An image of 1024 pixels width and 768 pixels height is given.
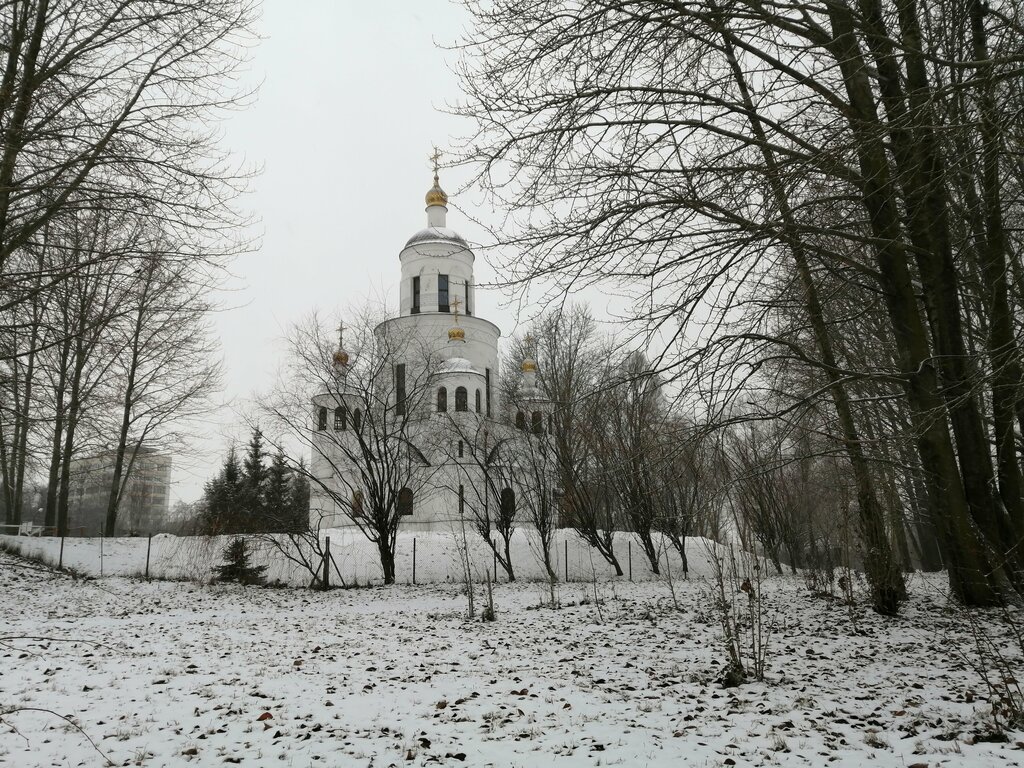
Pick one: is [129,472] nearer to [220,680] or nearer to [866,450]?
[220,680]

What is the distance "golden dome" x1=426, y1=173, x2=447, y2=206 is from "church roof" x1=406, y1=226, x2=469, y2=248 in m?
1.49

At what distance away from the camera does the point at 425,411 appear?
2394 cm

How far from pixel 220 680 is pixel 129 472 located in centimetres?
2287

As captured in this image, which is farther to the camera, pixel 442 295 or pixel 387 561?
pixel 442 295

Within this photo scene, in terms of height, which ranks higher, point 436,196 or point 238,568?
point 436,196

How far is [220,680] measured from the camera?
22.6 ft

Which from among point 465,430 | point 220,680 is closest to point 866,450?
point 220,680

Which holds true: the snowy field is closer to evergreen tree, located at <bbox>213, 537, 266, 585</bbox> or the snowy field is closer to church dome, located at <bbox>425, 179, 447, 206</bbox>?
evergreen tree, located at <bbox>213, 537, 266, 585</bbox>

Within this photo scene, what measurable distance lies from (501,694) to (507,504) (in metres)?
16.2

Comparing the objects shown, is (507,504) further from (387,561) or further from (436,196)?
(436,196)

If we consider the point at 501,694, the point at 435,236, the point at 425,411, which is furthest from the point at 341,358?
the point at 435,236

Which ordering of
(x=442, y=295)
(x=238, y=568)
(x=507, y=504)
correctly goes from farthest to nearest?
(x=442, y=295), (x=507, y=504), (x=238, y=568)

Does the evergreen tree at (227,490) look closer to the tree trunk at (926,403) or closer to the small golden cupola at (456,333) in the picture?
the small golden cupola at (456,333)

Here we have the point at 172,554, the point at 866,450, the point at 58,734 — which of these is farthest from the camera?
the point at 172,554
